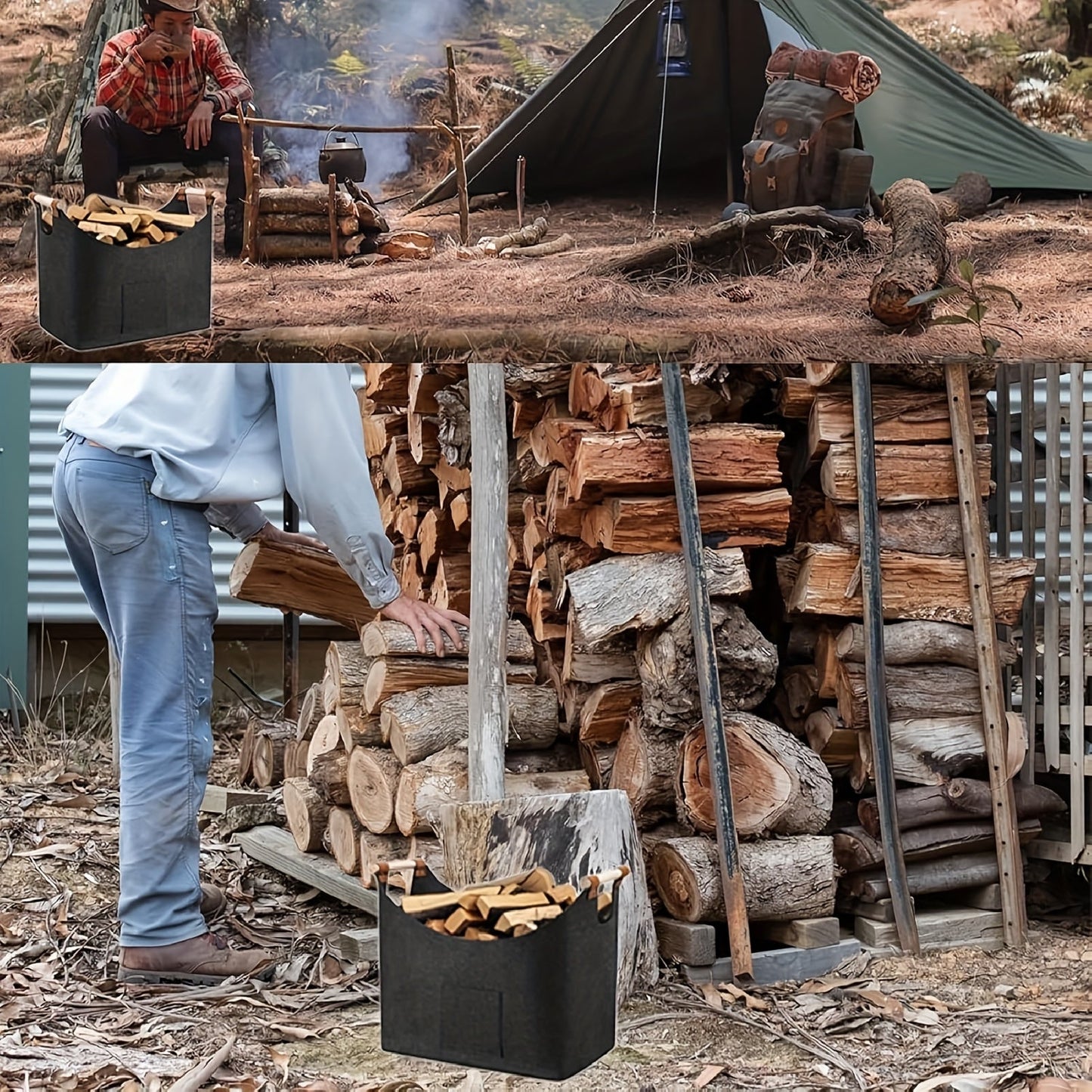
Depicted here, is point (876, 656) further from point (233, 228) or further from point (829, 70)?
point (233, 228)

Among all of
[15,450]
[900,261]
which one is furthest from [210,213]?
[15,450]

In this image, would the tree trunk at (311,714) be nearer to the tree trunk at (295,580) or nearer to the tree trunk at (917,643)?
the tree trunk at (295,580)

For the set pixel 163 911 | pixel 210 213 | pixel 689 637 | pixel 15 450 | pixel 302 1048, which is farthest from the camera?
pixel 15 450

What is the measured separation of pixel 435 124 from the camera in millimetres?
3057

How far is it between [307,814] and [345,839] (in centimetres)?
22

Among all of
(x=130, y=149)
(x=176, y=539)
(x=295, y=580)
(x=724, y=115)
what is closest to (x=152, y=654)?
(x=176, y=539)

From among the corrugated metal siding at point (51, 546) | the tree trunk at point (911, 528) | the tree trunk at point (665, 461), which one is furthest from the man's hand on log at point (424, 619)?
the corrugated metal siding at point (51, 546)

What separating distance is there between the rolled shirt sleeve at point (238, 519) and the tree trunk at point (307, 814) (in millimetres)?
748

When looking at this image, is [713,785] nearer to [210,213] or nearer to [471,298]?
[471,298]

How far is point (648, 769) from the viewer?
134 inches

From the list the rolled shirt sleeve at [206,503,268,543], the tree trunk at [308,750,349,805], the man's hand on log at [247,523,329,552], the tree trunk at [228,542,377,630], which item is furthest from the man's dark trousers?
the tree trunk at [308,750,349,805]

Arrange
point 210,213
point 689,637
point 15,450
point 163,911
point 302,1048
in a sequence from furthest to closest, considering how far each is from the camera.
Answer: point 15,450, point 689,637, point 163,911, point 302,1048, point 210,213

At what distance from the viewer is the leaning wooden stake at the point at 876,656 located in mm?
3465

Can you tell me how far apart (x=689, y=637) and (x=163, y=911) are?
1.30 metres
